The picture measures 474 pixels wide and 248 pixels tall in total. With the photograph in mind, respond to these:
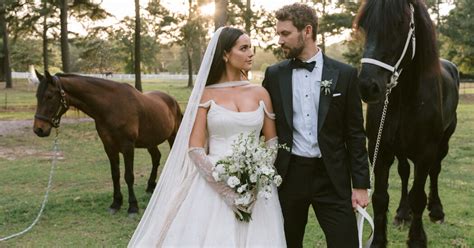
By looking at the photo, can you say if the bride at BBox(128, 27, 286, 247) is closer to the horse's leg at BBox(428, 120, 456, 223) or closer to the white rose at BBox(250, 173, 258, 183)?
the white rose at BBox(250, 173, 258, 183)

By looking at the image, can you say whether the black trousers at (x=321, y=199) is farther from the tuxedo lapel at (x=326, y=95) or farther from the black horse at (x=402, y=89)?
the black horse at (x=402, y=89)

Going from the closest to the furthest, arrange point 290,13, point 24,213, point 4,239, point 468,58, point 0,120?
point 290,13, point 4,239, point 24,213, point 0,120, point 468,58

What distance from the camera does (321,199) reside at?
10.0ft

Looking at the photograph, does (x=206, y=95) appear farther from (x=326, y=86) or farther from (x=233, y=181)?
(x=326, y=86)

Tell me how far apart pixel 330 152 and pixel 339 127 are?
180 mm

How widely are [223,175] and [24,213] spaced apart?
496 cm

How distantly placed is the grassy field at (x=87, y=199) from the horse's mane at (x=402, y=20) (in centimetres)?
217

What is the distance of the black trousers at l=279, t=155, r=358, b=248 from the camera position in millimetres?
2998

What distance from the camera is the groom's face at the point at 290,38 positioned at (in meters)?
2.91

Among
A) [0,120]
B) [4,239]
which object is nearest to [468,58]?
[0,120]

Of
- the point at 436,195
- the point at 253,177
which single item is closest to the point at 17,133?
the point at 436,195

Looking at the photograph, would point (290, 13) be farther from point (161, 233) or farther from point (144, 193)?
point (144, 193)

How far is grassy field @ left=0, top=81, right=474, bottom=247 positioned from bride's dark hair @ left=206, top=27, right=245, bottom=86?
2.70 meters

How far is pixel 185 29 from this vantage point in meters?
27.4
